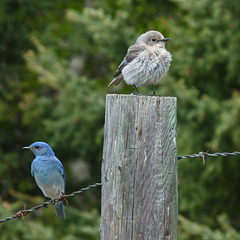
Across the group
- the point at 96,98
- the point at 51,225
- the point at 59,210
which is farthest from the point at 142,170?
the point at 51,225

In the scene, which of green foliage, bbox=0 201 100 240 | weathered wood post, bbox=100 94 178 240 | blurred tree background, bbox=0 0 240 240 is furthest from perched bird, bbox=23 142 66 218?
green foliage, bbox=0 201 100 240

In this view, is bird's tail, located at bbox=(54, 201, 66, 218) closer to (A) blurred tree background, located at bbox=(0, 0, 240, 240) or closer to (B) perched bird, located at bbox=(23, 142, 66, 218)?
(B) perched bird, located at bbox=(23, 142, 66, 218)

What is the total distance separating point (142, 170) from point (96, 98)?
6728 mm

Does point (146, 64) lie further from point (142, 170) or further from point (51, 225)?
point (51, 225)

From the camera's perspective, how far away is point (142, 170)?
3695 mm

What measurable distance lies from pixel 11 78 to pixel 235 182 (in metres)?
5.43

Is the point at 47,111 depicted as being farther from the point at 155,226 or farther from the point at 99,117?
the point at 155,226

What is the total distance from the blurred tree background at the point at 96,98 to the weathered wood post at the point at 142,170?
422 centimetres

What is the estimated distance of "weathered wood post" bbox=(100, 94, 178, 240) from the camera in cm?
367

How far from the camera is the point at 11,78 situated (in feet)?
40.2

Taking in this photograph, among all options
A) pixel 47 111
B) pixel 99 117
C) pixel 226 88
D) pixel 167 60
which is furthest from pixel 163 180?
pixel 47 111

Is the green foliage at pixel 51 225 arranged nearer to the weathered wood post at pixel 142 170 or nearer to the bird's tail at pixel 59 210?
the bird's tail at pixel 59 210

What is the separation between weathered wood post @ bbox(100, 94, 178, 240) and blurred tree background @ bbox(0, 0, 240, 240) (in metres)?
4.22

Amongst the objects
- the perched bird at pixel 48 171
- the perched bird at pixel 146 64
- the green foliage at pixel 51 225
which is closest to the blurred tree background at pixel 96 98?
the green foliage at pixel 51 225
